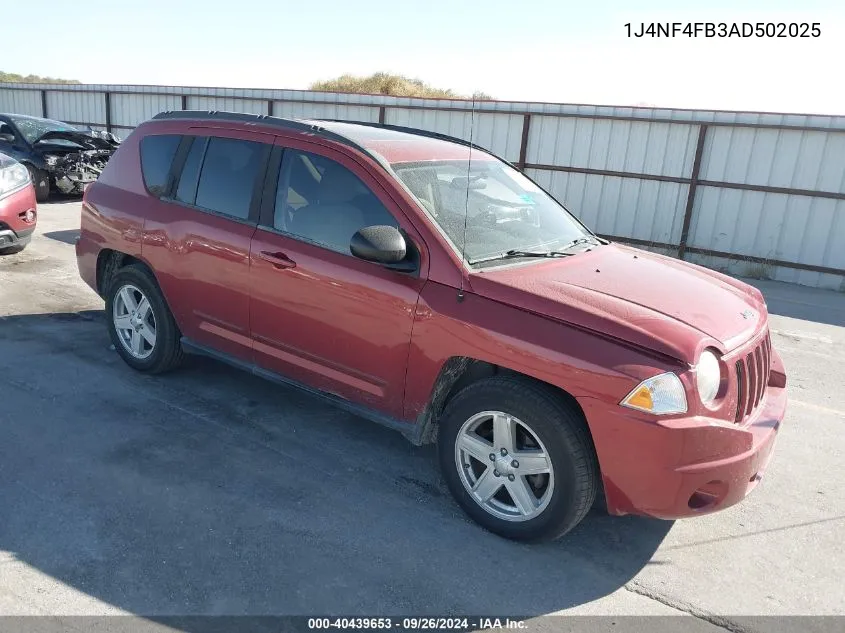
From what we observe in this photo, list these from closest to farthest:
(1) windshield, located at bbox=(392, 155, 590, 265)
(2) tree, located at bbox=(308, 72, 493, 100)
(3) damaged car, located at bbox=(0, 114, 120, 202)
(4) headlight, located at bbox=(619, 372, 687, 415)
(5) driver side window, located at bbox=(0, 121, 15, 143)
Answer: (4) headlight, located at bbox=(619, 372, 687, 415) < (1) windshield, located at bbox=(392, 155, 590, 265) < (3) damaged car, located at bbox=(0, 114, 120, 202) < (5) driver side window, located at bbox=(0, 121, 15, 143) < (2) tree, located at bbox=(308, 72, 493, 100)

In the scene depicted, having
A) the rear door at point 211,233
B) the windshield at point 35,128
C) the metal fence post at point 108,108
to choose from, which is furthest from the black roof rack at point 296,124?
the metal fence post at point 108,108

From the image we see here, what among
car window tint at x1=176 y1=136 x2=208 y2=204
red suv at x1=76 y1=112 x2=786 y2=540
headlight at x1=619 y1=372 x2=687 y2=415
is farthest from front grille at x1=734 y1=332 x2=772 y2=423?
car window tint at x1=176 y1=136 x2=208 y2=204

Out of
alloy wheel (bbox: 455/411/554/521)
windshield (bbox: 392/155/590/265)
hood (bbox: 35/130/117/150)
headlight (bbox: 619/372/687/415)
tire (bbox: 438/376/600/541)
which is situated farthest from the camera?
hood (bbox: 35/130/117/150)

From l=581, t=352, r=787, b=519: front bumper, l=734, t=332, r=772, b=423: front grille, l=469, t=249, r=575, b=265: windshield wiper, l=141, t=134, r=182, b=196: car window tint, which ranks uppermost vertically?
l=141, t=134, r=182, b=196: car window tint

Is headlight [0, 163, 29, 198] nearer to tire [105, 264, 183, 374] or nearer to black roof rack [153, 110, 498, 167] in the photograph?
tire [105, 264, 183, 374]

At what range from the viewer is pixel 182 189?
4.83 metres

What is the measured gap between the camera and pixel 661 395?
9.70 ft

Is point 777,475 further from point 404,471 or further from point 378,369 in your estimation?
point 378,369

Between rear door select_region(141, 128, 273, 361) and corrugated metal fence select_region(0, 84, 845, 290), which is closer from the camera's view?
rear door select_region(141, 128, 273, 361)

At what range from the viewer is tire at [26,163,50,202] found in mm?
13352

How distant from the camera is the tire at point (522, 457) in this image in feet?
10.4

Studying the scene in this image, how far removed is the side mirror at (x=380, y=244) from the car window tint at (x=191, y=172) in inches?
69.2

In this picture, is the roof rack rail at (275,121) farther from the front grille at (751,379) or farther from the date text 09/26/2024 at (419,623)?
the date text 09/26/2024 at (419,623)

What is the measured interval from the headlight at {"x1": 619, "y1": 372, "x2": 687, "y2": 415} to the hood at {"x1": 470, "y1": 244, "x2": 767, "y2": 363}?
0.39 feet
